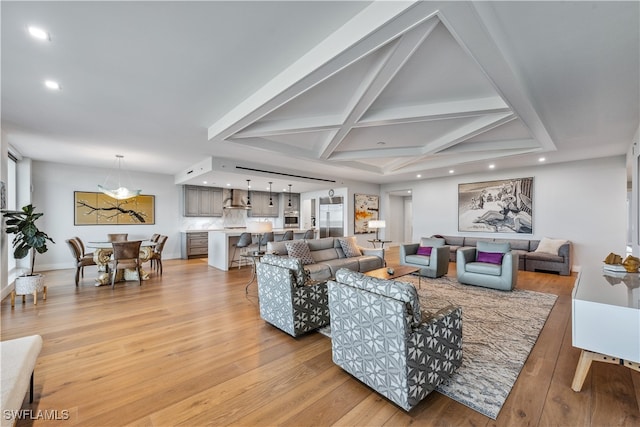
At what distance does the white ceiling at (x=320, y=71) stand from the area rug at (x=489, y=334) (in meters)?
2.52

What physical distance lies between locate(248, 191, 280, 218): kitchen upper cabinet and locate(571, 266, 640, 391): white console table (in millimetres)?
9382

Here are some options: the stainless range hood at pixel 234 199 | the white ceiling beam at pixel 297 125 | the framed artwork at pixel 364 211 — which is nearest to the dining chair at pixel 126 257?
the white ceiling beam at pixel 297 125

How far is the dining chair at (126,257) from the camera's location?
5.00 m

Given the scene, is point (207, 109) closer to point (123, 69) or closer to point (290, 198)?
point (123, 69)

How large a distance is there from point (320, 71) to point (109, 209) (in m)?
7.96

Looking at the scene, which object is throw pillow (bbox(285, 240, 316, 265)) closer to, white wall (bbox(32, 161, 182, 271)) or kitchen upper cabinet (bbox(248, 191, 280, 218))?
white wall (bbox(32, 161, 182, 271))

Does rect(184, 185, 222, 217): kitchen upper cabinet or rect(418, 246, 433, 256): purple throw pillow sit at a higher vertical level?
rect(184, 185, 222, 217): kitchen upper cabinet

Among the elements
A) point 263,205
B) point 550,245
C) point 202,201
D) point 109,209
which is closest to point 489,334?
point 550,245

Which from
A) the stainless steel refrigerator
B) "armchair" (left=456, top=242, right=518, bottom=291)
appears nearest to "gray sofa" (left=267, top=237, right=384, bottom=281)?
"armchair" (left=456, top=242, right=518, bottom=291)

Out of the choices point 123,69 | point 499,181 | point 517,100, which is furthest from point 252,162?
point 499,181

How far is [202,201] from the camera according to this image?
354 inches

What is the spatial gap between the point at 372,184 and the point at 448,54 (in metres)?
7.88

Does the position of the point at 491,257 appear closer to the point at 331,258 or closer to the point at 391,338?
the point at 331,258

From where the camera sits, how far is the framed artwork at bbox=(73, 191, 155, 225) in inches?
282
